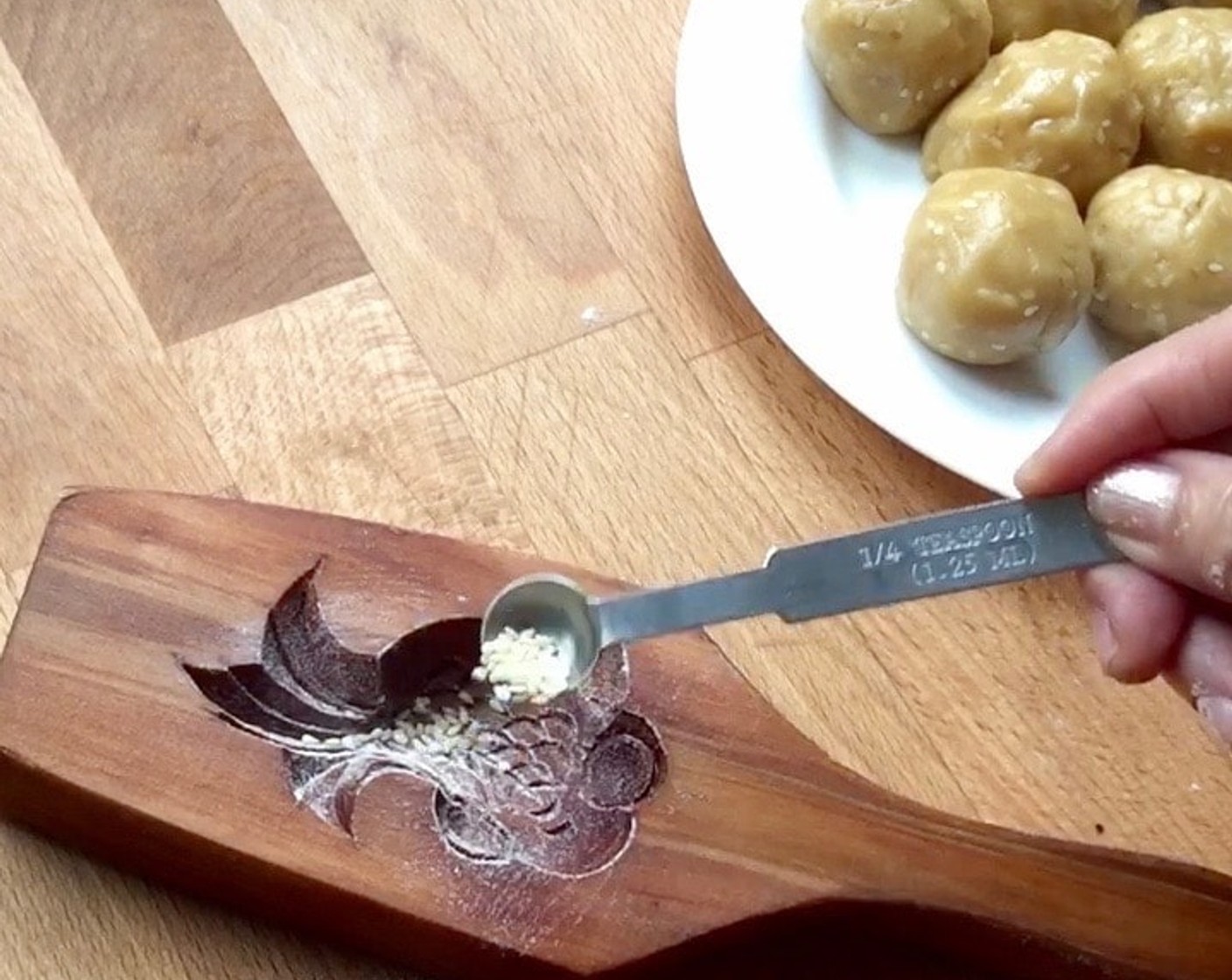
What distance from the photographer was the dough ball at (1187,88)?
0.69m

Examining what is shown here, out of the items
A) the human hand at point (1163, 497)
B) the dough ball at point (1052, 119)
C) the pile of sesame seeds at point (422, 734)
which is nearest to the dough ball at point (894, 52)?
the dough ball at point (1052, 119)

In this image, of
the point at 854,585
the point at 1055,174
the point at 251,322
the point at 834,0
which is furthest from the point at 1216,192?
the point at 251,322

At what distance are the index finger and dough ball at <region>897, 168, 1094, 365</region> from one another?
0.09 metres

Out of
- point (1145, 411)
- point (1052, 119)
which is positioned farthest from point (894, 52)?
point (1145, 411)

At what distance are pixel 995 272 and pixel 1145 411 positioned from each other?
0.11 m

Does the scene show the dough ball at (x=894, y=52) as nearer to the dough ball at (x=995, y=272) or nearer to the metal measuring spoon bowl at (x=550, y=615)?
the dough ball at (x=995, y=272)

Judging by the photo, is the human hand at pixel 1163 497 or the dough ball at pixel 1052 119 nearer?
the human hand at pixel 1163 497

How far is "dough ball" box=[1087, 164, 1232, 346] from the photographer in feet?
2.11

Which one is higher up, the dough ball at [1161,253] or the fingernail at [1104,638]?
the dough ball at [1161,253]

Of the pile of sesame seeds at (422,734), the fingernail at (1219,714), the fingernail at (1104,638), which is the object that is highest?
the pile of sesame seeds at (422,734)

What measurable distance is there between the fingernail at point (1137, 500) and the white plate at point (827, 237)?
96mm

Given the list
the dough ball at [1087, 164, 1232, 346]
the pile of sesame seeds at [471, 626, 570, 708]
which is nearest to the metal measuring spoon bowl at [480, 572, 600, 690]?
the pile of sesame seeds at [471, 626, 570, 708]

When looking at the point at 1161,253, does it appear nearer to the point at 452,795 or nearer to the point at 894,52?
the point at 894,52

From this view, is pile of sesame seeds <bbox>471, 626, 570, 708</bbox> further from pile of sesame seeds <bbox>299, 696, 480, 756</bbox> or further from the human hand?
the human hand
